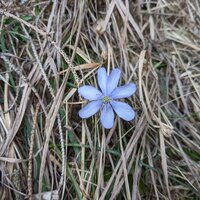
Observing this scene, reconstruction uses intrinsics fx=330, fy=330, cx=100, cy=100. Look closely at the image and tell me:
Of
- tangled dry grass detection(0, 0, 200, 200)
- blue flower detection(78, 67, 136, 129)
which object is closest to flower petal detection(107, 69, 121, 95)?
blue flower detection(78, 67, 136, 129)

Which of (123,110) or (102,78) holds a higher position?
(102,78)

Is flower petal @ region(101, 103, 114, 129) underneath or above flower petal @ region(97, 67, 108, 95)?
underneath

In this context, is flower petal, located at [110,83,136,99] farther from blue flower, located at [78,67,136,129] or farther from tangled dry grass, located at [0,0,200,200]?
tangled dry grass, located at [0,0,200,200]

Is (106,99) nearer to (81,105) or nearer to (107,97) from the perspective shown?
(107,97)

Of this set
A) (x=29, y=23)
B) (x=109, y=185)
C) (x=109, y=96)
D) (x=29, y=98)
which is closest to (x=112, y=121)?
(x=109, y=96)

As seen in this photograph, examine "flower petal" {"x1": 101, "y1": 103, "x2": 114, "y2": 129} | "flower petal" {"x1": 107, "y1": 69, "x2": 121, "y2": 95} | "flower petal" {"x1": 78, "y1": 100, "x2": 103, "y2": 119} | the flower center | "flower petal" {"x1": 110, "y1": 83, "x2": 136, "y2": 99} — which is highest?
"flower petal" {"x1": 107, "y1": 69, "x2": 121, "y2": 95}

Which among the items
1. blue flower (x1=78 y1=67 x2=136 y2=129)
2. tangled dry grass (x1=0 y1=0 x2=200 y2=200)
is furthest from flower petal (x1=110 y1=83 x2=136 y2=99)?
Answer: tangled dry grass (x1=0 y1=0 x2=200 y2=200)

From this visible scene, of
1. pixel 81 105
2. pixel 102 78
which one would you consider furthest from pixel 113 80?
pixel 81 105
